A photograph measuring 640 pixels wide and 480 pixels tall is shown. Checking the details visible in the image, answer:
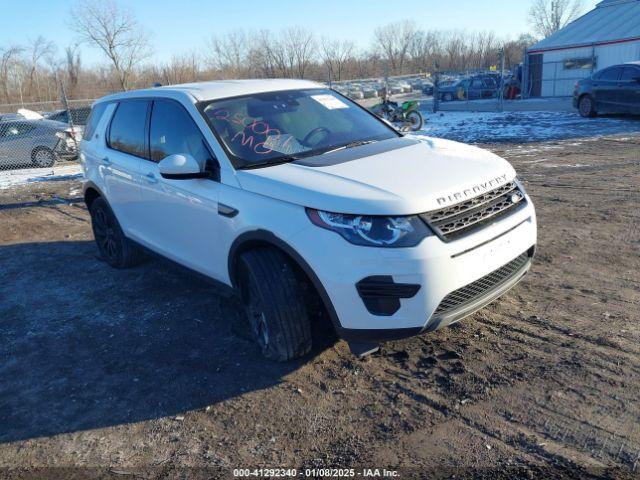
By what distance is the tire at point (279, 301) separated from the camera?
3.31m

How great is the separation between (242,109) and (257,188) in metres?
1.03

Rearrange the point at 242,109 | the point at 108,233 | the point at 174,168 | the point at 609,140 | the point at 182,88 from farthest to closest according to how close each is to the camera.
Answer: the point at 609,140, the point at 108,233, the point at 182,88, the point at 242,109, the point at 174,168

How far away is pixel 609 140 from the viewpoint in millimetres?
11781

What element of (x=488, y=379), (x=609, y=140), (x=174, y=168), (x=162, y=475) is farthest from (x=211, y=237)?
(x=609, y=140)

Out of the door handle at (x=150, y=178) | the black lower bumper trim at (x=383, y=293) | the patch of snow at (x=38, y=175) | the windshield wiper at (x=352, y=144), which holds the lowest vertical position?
the patch of snow at (x=38, y=175)

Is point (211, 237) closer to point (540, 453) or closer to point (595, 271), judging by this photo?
point (540, 453)

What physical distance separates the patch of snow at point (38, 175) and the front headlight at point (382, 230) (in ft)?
36.0

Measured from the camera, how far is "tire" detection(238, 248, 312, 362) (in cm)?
331

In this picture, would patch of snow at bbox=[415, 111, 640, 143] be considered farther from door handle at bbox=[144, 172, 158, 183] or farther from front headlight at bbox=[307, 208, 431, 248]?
front headlight at bbox=[307, 208, 431, 248]

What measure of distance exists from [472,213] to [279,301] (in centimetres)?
129

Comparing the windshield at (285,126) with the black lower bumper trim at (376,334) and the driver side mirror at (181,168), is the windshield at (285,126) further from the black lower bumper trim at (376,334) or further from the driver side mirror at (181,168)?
the black lower bumper trim at (376,334)

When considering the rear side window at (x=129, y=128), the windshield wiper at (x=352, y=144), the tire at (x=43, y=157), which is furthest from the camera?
the tire at (x=43, y=157)

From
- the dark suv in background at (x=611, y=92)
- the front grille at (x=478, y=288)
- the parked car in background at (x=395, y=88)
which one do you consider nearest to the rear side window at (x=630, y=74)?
the dark suv in background at (x=611, y=92)

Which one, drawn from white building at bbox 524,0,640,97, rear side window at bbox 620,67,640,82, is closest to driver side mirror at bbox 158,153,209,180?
rear side window at bbox 620,67,640,82
